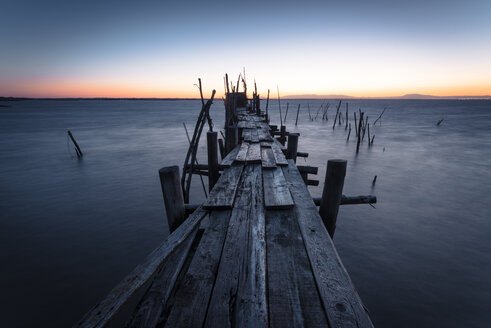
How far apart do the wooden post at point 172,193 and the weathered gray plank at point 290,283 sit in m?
1.37

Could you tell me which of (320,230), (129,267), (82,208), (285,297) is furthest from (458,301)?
(82,208)

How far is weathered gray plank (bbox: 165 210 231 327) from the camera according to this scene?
65.9 inches

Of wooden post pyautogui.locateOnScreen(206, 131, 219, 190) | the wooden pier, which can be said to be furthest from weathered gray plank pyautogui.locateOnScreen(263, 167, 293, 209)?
wooden post pyautogui.locateOnScreen(206, 131, 219, 190)

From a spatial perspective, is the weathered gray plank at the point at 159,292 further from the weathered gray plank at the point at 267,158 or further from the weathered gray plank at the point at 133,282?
the weathered gray plank at the point at 267,158

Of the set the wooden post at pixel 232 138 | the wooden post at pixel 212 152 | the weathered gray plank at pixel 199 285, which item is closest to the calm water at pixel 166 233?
the wooden post at pixel 212 152

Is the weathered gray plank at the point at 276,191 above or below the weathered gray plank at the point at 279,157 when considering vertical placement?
above

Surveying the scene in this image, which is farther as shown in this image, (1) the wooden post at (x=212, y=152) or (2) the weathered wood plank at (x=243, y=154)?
(1) the wooden post at (x=212, y=152)

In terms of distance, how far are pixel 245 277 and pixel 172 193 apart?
5.58ft

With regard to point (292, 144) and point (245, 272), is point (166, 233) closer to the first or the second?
point (292, 144)

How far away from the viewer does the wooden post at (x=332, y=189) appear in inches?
127

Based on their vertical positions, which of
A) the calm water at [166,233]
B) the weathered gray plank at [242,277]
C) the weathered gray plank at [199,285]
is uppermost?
the weathered gray plank at [242,277]

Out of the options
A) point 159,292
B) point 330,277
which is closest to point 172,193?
point 159,292

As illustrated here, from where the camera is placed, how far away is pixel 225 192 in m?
3.62

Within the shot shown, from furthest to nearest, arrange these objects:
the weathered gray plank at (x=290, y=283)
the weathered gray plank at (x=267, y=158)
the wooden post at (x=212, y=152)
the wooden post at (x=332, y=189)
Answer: the wooden post at (x=212, y=152), the weathered gray plank at (x=267, y=158), the wooden post at (x=332, y=189), the weathered gray plank at (x=290, y=283)
